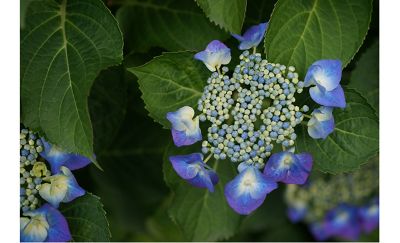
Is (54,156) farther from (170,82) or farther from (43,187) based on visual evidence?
(170,82)

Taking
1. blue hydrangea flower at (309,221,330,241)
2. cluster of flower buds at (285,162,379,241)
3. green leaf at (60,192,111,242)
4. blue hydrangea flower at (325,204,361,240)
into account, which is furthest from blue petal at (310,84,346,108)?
blue hydrangea flower at (309,221,330,241)

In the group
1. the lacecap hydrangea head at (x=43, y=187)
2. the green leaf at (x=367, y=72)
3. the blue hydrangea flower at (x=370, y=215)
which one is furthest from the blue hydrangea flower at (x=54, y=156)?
the blue hydrangea flower at (x=370, y=215)

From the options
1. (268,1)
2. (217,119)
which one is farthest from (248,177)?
(268,1)

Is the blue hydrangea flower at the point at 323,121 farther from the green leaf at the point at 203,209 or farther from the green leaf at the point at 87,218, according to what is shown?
the green leaf at the point at 87,218

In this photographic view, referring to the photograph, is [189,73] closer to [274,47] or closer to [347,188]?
[274,47]

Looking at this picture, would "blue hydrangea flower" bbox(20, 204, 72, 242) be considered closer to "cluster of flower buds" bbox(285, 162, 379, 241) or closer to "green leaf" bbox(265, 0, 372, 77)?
"green leaf" bbox(265, 0, 372, 77)

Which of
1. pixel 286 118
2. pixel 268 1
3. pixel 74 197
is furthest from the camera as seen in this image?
pixel 268 1
